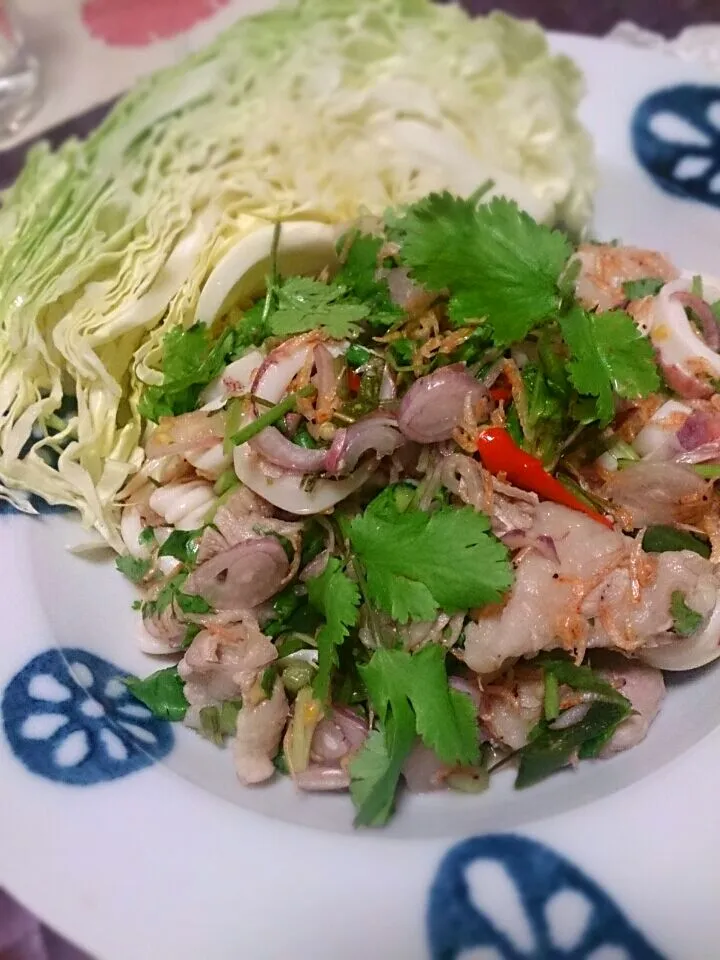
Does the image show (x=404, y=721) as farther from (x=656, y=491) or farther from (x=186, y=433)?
(x=186, y=433)

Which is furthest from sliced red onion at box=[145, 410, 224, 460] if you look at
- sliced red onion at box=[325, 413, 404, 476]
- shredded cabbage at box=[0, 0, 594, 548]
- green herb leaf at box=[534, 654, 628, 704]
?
green herb leaf at box=[534, 654, 628, 704]

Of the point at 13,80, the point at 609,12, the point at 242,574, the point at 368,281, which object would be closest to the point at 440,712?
the point at 242,574

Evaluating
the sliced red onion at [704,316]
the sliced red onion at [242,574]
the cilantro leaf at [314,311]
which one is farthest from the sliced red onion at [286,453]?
the sliced red onion at [704,316]

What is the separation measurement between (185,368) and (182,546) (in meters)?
0.47

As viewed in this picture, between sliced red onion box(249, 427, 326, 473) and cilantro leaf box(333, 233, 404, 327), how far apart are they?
0.39 metres

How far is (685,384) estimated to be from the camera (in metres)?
2.24

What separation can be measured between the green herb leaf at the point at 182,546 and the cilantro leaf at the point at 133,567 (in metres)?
0.07

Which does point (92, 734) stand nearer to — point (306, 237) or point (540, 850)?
point (540, 850)

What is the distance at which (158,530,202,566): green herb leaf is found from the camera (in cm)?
217

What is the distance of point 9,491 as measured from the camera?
224cm

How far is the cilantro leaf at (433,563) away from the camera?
182cm

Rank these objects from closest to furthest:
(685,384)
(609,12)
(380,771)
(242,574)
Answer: (380,771)
(242,574)
(685,384)
(609,12)

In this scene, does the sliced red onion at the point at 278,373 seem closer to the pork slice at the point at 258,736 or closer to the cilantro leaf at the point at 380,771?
the pork slice at the point at 258,736

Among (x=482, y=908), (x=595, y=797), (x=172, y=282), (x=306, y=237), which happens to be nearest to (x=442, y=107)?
(x=306, y=237)
